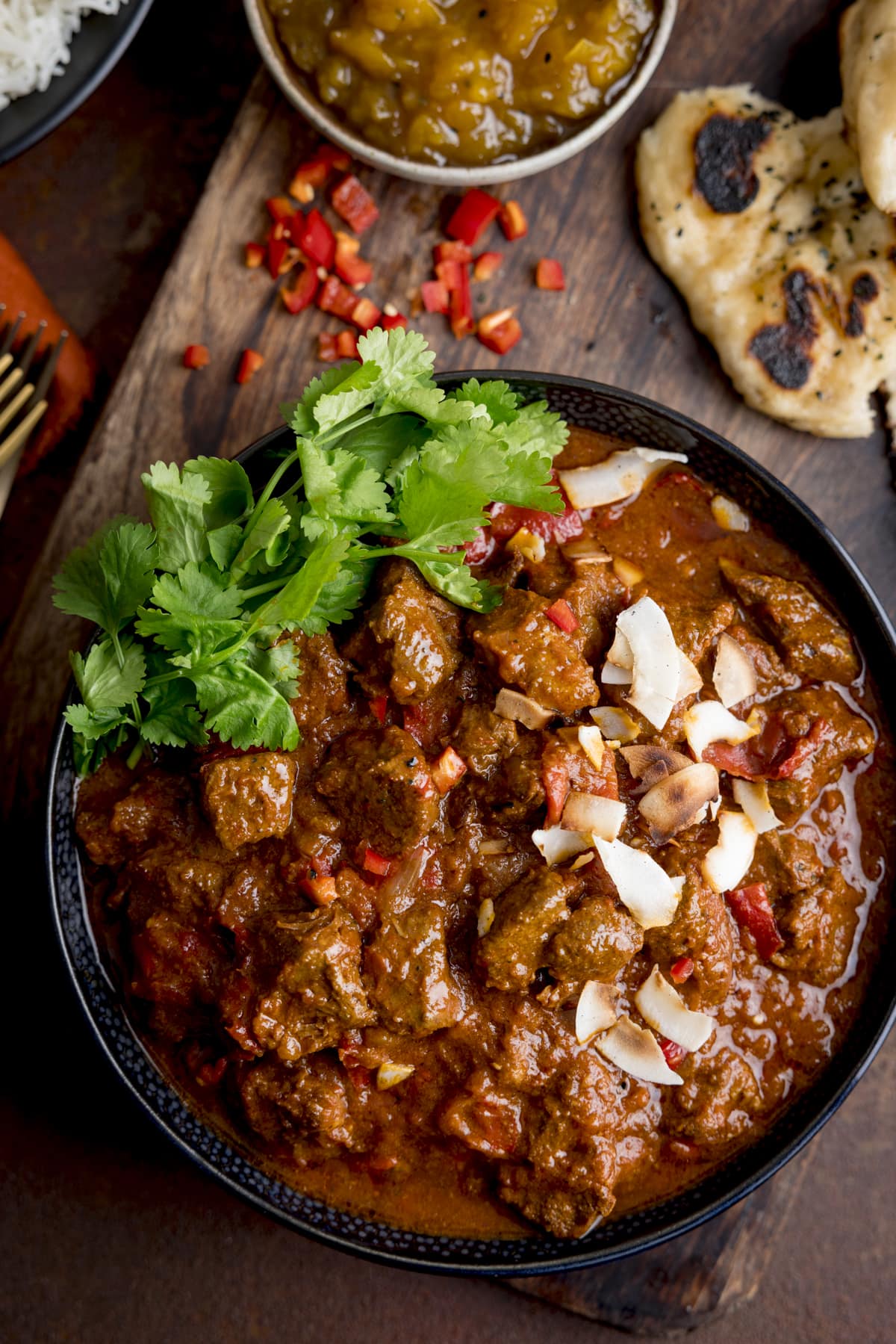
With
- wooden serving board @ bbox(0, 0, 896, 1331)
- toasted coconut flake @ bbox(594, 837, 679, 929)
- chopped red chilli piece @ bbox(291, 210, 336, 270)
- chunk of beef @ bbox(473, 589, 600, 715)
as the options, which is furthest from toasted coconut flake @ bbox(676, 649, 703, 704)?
chopped red chilli piece @ bbox(291, 210, 336, 270)

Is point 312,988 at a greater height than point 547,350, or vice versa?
point 547,350

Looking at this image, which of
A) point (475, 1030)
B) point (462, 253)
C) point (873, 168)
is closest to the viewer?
point (475, 1030)

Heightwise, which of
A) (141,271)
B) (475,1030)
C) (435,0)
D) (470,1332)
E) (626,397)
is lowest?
(470,1332)

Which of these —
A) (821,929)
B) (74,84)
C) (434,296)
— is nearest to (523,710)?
(821,929)

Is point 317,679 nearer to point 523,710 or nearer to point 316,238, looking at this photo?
point 523,710

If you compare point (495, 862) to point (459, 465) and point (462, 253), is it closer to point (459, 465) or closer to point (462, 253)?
point (459, 465)

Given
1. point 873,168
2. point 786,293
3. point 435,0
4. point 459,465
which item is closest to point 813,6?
point 873,168
